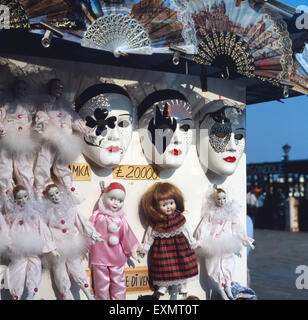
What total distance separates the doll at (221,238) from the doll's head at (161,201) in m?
0.54

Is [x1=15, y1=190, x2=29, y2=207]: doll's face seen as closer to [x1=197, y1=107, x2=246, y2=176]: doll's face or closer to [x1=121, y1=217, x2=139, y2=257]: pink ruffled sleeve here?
[x1=121, y1=217, x2=139, y2=257]: pink ruffled sleeve

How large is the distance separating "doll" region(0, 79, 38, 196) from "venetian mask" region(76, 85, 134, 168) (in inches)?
23.9

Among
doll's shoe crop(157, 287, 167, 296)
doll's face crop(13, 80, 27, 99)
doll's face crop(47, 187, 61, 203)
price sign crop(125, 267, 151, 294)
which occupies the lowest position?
doll's shoe crop(157, 287, 167, 296)

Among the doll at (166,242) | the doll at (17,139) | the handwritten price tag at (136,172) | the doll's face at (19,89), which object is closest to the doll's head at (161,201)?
the doll at (166,242)

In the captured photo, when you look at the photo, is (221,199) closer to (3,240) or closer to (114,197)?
(114,197)

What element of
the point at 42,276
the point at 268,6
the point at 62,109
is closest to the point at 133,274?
the point at 42,276

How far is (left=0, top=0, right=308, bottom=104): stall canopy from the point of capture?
4254 millimetres

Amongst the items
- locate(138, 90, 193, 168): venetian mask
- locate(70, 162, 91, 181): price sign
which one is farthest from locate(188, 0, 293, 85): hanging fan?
locate(70, 162, 91, 181): price sign

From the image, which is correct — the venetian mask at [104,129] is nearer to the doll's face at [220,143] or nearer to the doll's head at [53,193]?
the doll's head at [53,193]

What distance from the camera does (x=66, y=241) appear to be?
4.91 m

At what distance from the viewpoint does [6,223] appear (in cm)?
470

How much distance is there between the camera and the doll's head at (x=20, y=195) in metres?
4.71

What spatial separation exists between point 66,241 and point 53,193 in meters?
0.49
